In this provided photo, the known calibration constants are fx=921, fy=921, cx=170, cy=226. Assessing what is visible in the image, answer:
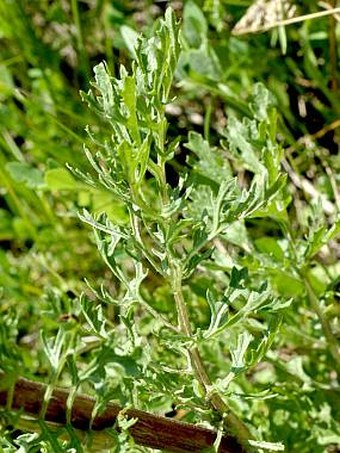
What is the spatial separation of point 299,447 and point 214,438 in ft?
1.25

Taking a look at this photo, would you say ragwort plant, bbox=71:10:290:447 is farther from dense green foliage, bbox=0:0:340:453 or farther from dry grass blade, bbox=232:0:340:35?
dry grass blade, bbox=232:0:340:35

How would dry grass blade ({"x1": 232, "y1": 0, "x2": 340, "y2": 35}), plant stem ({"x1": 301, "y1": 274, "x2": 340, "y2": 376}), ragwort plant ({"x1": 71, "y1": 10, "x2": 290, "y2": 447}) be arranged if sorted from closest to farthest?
ragwort plant ({"x1": 71, "y1": 10, "x2": 290, "y2": 447}), plant stem ({"x1": 301, "y1": 274, "x2": 340, "y2": 376}), dry grass blade ({"x1": 232, "y1": 0, "x2": 340, "y2": 35})

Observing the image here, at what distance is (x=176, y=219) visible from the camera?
6.75 ft

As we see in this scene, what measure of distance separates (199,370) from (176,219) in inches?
33.1

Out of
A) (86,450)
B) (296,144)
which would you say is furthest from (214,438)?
(296,144)

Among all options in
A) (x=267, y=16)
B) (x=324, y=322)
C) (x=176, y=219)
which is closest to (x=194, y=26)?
(x=267, y=16)

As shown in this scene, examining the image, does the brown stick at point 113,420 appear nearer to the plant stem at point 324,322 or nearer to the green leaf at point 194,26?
the plant stem at point 324,322

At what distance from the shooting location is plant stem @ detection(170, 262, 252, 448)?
3.97ft

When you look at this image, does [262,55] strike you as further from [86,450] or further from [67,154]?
[86,450]

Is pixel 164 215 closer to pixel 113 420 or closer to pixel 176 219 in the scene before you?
pixel 113 420

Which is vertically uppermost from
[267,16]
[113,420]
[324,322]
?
[267,16]

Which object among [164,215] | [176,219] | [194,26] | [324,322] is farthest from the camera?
[194,26]

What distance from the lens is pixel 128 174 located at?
3.68 ft

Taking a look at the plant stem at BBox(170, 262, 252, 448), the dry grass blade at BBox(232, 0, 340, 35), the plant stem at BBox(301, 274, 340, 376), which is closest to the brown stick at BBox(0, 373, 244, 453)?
the plant stem at BBox(170, 262, 252, 448)
